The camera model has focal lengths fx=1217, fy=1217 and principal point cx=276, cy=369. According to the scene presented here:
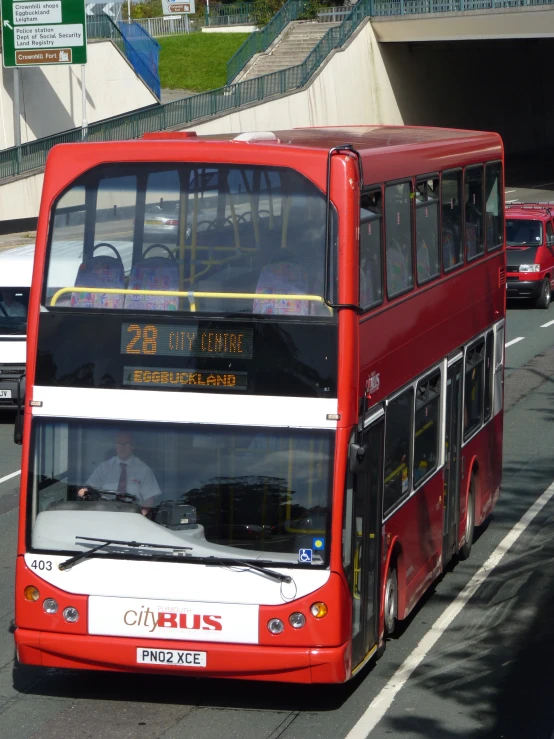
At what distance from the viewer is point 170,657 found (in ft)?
23.8

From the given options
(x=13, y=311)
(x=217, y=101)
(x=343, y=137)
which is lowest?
(x=13, y=311)

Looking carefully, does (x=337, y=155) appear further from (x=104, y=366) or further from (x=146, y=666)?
(x=146, y=666)

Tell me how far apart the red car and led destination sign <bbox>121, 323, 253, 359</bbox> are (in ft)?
71.6

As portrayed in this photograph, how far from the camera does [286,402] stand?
7160 mm

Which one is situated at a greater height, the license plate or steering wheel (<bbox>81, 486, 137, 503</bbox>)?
steering wheel (<bbox>81, 486, 137, 503</bbox>)

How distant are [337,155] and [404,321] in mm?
1714

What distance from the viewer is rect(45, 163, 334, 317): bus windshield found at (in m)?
7.24

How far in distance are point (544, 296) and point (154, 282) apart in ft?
73.8

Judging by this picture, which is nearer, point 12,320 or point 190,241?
point 190,241

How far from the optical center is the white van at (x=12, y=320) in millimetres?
18000

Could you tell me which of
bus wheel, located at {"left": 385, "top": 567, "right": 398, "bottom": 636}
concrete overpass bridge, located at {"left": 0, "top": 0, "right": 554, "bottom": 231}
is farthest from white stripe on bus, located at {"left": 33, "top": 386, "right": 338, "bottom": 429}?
concrete overpass bridge, located at {"left": 0, "top": 0, "right": 554, "bottom": 231}

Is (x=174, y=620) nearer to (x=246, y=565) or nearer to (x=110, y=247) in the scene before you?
(x=246, y=565)

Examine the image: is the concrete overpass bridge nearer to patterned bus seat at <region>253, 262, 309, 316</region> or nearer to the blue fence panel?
the blue fence panel

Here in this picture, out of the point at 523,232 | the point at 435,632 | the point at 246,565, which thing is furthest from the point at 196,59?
the point at 246,565
